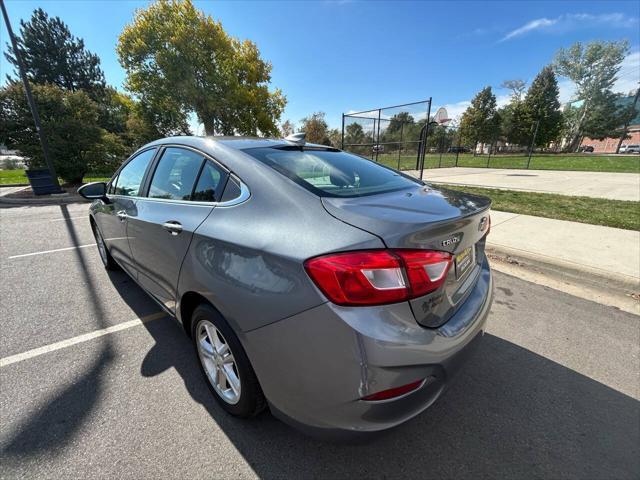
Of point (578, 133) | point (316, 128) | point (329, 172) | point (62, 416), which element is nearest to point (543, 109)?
point (578, 133)

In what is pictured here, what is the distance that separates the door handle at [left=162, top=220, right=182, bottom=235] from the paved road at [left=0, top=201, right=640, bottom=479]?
1054 mm

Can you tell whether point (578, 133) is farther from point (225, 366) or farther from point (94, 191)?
point (225, 366)

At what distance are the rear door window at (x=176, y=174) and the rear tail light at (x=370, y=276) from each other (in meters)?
1.28

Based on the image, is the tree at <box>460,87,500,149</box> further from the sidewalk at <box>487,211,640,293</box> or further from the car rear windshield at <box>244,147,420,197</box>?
the car rear windshield at <box>244,147,420,197</box>

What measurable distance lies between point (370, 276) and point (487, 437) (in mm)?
1335

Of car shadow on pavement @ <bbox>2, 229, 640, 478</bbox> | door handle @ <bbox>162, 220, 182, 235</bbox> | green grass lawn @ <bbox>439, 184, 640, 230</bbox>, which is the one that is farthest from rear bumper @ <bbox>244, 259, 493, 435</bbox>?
green grass lawn @ <bbox>439, 184, 640, 230</bbox>

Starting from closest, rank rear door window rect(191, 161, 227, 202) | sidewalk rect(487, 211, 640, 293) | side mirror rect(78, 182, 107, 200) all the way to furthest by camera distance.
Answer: rear door window rect(191, 161, 227, 202) < side mirror rect(78, 182, 107, 200) < sidewalk rect(487, 211, 640, 293)

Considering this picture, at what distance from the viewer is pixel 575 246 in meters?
4.30

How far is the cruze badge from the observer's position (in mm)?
1351

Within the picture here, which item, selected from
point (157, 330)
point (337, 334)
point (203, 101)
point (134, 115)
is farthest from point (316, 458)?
point (134, 115)

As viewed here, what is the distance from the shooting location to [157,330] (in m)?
2.71

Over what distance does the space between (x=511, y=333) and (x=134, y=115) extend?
27154 mm

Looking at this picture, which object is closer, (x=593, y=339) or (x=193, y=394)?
(x=193, y=394)

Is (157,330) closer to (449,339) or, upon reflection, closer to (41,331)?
(41,331)
